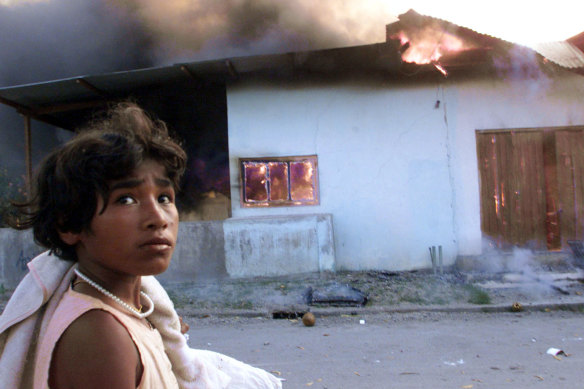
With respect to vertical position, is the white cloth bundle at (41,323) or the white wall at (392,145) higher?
the white wall at (392,145)

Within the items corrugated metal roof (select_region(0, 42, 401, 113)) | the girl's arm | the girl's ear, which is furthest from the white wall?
the girl's arm

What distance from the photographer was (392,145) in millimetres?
8758

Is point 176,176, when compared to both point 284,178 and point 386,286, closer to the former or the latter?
point 386,286

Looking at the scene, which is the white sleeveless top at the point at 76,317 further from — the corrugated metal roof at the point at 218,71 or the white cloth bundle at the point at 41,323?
the corrugated metal roof at the point at 218,71

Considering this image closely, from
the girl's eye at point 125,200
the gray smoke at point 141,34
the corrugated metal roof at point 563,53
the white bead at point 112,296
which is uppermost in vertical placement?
the gray smoke at point 141,34

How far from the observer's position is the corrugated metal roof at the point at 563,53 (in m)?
7.63

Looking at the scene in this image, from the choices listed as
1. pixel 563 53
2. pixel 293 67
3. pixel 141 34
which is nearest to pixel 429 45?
pixel 563 53

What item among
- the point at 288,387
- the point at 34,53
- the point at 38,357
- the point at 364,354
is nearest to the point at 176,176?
the point at 38,357

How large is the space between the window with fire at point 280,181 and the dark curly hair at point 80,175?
761 centimetres

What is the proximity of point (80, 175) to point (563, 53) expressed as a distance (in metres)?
9.18

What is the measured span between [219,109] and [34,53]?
8.51 metres

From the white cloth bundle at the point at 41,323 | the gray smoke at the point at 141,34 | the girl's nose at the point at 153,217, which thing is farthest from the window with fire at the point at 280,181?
the girl's nose at the point at 153,217

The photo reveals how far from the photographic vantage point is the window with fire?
883cm

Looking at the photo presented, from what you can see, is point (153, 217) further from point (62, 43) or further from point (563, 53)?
point (62, 43)
